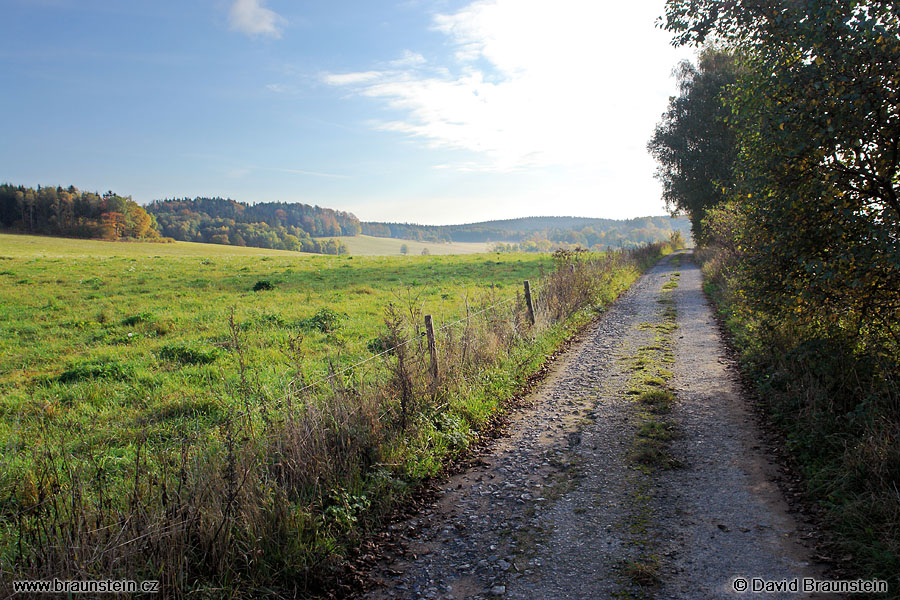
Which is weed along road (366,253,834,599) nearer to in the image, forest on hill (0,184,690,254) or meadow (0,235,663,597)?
meadow (0,235,663,597)

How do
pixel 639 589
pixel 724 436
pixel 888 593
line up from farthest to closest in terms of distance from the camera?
pixel 724 436 < pixel 639 589 < pixel 888 593

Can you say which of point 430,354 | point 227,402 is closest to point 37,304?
point 227,402

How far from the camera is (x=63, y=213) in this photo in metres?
85.7

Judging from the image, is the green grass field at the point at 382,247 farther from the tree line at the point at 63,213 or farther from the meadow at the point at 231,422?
the meadow at the point at 231,422

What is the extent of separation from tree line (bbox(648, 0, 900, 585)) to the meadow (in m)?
4.27

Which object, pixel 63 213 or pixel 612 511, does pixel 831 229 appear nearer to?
pixel 612 511

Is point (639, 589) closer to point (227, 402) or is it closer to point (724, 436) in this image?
point (724, 436)

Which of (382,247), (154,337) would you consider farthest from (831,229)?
(382,247)

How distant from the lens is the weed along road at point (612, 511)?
398 cm

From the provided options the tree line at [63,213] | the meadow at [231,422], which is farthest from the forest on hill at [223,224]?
the meadow at [231,422]

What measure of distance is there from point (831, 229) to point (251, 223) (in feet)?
438

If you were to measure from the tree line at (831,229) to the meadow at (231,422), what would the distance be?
427 cm

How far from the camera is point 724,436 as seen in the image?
667 centimetres

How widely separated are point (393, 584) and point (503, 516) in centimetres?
139
